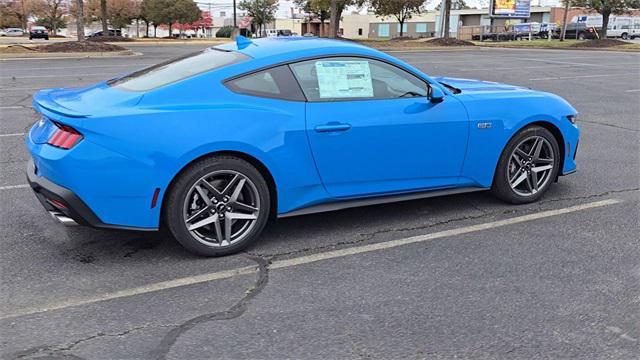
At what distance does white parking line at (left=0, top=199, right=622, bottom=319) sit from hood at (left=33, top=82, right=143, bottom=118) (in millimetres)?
1150

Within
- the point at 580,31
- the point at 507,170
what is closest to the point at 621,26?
the point at 580,31

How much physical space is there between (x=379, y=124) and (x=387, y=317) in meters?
1.62

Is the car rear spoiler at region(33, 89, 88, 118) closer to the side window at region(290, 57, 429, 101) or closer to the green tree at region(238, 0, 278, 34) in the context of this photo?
the side window at region(290, 57, 429, 101)

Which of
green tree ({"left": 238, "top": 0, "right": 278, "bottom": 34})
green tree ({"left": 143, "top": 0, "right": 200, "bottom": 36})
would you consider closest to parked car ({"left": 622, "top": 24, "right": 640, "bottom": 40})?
green tree ({"left": 238, "top": 0, "right": 278, "bottom": 34})

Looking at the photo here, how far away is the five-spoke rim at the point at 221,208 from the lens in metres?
3.85

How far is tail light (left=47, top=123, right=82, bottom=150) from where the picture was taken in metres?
3.58

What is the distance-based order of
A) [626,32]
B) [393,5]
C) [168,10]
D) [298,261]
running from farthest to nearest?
[168,10] < [626,32] < [393,5] < [298,261]

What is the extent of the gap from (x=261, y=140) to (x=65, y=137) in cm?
126

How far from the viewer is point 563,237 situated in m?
4.45

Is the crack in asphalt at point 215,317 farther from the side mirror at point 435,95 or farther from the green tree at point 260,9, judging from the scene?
the green tree at point 260,9

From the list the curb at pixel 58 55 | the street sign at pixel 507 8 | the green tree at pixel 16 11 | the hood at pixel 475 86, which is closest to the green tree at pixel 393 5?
the street sign at pixel 507 8

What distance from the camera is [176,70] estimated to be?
434 cm

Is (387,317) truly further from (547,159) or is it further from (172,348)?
(547,159)

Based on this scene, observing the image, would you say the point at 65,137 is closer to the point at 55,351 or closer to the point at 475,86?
the point at 55,351
